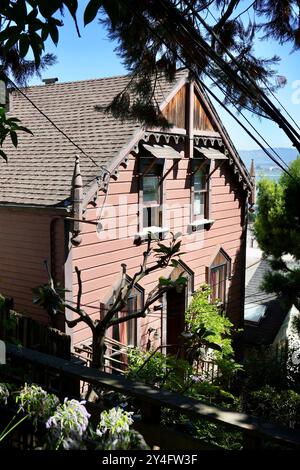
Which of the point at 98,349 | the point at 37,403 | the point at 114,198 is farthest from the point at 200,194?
the point at 37,403

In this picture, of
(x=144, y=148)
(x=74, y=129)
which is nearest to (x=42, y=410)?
(x=144, y=148)

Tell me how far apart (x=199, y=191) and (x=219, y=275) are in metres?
3.09

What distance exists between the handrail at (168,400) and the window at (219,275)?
11390 mm

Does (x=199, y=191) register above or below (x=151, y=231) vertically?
above

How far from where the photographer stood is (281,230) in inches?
609

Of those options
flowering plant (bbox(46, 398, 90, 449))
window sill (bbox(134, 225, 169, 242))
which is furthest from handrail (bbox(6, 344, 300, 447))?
window sill (bbox(134, 225, 169, 242))

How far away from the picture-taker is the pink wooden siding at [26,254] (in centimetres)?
991

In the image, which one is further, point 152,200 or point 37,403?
point 152,200

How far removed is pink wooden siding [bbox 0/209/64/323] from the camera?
9.91m

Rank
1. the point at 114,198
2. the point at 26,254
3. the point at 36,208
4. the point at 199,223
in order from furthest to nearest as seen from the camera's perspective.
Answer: the point at 199,223
the point at 114,198
the point at 26,254
the point at 36,208

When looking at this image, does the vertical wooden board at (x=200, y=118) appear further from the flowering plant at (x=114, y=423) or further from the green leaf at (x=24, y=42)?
Result: the flowering plant at (x=114, y=423)

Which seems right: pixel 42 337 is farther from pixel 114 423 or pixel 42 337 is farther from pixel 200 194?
pixel 200 194

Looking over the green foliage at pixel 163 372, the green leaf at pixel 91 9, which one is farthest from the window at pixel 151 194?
the green leaf at pixel 91 9
